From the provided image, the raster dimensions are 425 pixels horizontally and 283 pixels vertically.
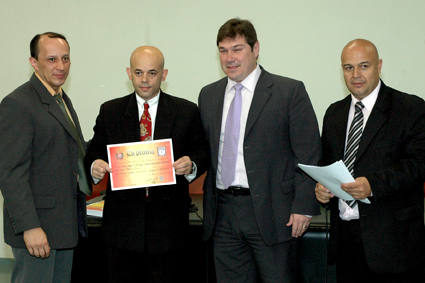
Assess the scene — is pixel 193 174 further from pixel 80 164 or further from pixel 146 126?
pixel 80 164

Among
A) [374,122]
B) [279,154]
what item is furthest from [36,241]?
[374,122]

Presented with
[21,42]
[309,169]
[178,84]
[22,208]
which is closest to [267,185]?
[309,169]

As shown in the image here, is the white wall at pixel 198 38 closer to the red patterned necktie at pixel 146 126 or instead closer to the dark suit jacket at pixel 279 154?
the dark suit jacket at pixel 279 154

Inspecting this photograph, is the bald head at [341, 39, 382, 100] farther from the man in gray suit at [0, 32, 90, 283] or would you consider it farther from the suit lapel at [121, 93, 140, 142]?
the man in gray suit at [0, 32, 90, 283]

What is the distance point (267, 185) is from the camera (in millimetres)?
2334

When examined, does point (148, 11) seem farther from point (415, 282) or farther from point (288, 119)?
point (415, 282)

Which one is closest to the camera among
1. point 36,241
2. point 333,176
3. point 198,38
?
point 333,176

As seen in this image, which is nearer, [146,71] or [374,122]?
[374,122]

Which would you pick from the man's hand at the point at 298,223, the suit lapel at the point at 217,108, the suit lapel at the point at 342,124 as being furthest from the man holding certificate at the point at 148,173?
the suit lapel at the point at 342,124

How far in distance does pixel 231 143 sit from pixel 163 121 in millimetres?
427

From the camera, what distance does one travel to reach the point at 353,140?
7.37 ft

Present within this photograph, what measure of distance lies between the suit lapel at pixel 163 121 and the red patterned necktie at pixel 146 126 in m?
0.05

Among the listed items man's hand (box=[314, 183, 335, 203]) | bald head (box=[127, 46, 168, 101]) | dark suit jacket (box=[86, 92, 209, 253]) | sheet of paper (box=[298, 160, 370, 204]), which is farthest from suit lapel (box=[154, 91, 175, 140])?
man's hand (box=[314, 183, 335, 203])

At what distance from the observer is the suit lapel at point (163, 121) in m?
2.38
